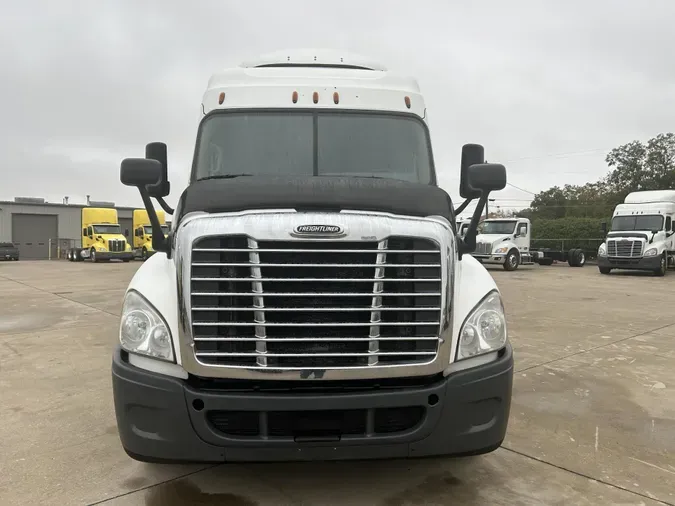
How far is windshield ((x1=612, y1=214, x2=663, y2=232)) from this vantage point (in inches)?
838

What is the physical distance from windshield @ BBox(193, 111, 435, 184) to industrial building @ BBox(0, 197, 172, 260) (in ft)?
144

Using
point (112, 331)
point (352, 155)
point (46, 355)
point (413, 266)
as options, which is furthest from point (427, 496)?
point (112, 331)

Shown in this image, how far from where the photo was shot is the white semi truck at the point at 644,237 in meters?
20.7

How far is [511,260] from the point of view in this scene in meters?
22.5

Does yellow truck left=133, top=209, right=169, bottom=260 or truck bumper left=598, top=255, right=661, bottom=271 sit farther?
yellow truck left=133, top=209, right=169, bottom=260

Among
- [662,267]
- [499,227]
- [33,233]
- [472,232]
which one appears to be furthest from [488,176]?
[33,233]

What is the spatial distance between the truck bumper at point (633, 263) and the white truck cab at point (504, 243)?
3.12m

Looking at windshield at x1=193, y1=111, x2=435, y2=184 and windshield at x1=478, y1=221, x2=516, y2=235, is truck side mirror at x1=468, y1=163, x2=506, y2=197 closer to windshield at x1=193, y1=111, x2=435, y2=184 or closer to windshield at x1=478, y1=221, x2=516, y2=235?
windshield at x1=193, y1=111, x2=435, y2=184

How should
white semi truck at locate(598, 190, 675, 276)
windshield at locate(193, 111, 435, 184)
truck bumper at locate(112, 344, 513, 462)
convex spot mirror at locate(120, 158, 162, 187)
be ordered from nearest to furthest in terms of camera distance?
truck bumper at locate(112, 344, 513, 462) → convex spot mirror at locate(120, 158, 162, 187) → windshield at locate(193, 111, 435, 184) → white semi truck at locate(598, 190, 675, 276)

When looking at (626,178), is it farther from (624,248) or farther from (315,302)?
(315,302)

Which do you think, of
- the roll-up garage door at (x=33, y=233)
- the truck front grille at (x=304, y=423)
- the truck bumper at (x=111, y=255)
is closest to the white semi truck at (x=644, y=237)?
the truck front grille at (x=304, y=423)

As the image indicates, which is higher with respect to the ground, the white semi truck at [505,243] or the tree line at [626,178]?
the tree line at [626,178]

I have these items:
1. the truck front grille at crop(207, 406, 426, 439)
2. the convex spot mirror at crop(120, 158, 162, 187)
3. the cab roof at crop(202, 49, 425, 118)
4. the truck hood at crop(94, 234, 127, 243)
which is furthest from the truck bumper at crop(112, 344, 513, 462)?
the truck hood at crop(94, 234, 127, 243)

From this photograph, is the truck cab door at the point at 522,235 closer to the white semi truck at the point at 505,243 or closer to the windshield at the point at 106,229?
the white semi truck at the point at 505,243
